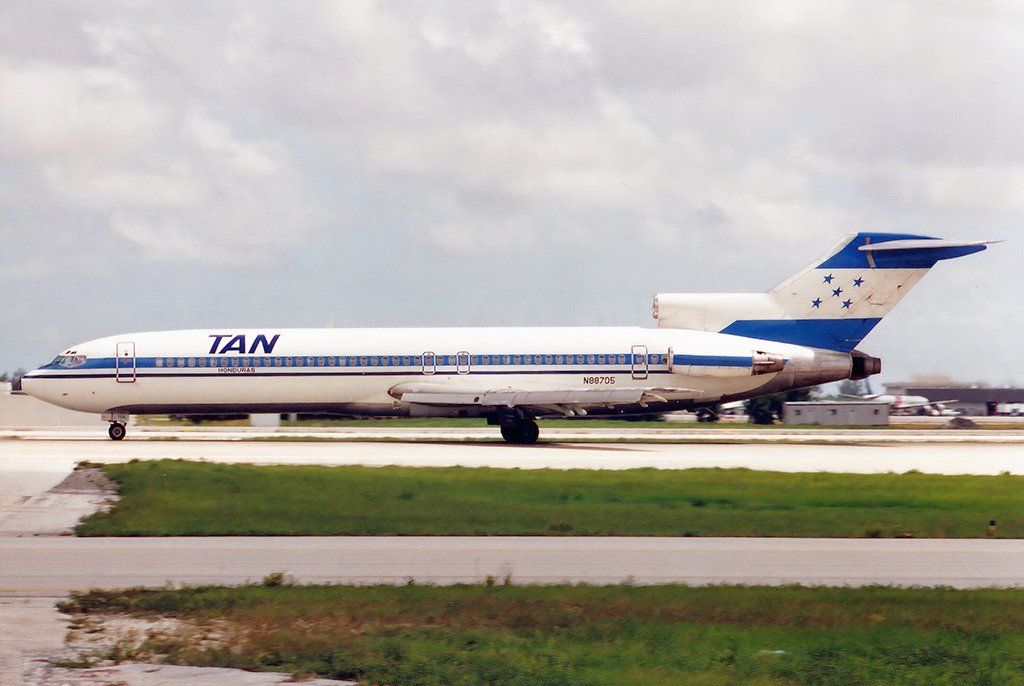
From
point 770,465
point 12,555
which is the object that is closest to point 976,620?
point 12,555

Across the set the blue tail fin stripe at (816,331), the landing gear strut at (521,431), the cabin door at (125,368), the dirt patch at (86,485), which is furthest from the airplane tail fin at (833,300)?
the dirt patch at (86,485)

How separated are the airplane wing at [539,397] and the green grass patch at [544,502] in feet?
40.7

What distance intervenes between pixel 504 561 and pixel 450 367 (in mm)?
26340

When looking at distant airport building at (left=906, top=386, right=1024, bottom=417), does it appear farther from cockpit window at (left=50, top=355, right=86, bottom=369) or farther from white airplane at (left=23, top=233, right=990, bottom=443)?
cockpit window at (left=50, top=355, right=86, bottom=369)

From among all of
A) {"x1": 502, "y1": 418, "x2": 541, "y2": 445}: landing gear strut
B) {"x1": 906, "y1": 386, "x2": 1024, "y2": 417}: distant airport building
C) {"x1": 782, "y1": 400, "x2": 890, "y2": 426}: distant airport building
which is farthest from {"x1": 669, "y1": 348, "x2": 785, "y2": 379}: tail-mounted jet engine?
{"x1": 906, "y1": 386, "x2": 1024, "y2": 417}: distant airport building

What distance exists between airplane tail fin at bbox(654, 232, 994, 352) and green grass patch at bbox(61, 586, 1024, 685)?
101 ft

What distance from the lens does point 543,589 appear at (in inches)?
505

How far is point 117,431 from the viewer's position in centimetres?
4234

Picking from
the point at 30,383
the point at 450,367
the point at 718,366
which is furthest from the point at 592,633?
the point at 30,383

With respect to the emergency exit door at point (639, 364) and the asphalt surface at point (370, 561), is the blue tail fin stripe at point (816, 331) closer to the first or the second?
the emergency exit door at point (639, 364)

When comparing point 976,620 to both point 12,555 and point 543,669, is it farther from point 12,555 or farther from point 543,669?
point 12,555

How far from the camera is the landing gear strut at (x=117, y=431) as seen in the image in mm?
42156

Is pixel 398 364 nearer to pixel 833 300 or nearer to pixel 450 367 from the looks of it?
pixel 450 367

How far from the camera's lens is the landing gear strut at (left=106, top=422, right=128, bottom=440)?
42.2 metres
